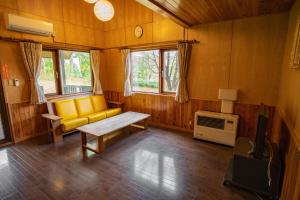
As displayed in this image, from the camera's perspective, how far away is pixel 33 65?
3.37 metres

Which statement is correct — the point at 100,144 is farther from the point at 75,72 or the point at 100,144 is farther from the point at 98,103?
the point at 75,72

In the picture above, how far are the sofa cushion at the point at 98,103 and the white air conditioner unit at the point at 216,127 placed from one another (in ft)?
8.69

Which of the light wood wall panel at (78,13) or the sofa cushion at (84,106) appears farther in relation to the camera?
the sofa cushion at (84,106)

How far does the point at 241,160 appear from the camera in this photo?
75.9 inches

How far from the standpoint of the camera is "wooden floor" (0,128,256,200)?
6.41 ft

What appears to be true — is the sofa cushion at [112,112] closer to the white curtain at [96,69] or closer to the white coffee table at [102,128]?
the white coffee table at [102,128]

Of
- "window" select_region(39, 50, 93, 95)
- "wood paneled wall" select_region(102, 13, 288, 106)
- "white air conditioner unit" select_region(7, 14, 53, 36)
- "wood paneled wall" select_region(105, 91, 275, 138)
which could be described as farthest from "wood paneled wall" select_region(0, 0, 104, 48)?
"wood paneled wall" select_region(102, 13, 288, 106)

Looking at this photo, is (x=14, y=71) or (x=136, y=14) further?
(x=136, y=14)

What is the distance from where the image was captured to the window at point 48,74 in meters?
3.76

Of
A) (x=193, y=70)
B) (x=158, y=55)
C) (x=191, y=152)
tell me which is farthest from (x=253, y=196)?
(x=158, y=55)

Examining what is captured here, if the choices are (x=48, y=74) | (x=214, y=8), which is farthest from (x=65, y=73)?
(x=214, y=8)

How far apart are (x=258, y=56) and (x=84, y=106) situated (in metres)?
3.97

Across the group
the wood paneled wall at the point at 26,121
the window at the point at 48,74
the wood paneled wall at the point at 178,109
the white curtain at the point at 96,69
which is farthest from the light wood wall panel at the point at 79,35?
the wood paneled wall at the point at 26,121

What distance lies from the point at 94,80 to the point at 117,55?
3.23 feet
